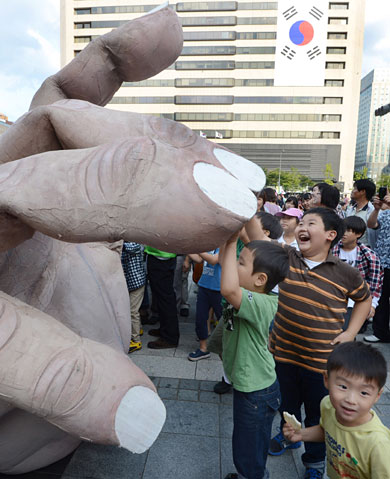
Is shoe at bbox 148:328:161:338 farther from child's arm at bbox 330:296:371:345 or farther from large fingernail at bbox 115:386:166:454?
large fingernail at bbox 115:386:166:454

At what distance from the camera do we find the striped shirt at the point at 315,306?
2266 mm

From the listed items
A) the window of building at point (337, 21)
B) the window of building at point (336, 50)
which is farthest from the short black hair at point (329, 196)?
the window of building at point (337, 21)

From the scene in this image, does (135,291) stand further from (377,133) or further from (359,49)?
(377,133)

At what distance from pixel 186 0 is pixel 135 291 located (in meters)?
42.1

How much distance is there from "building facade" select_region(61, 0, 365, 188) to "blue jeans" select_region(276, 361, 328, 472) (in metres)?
36.1

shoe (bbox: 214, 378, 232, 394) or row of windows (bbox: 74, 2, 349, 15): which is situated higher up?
row of windows (bbox: 74, 2, 349, 15)

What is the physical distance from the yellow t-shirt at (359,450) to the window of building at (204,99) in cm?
3951

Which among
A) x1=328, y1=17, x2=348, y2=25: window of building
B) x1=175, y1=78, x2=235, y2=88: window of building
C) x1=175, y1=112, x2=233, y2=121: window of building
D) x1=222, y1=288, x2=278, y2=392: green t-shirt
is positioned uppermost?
x1=328, y1=17, x2=348, y2=25: window of building

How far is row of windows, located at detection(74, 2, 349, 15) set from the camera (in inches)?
1430

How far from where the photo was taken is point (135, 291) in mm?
3877

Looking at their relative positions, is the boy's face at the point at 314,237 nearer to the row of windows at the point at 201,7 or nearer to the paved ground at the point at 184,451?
the paved ground at the point at 184,451

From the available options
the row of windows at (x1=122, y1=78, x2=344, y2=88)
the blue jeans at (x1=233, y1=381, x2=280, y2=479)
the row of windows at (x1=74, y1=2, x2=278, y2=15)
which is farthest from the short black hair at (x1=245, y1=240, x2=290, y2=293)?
the row of windows at (x1=74, y1=2, x2=278, y2=15)

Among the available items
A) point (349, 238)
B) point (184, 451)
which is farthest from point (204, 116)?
point (184, 451)

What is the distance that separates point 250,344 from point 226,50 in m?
41.8
